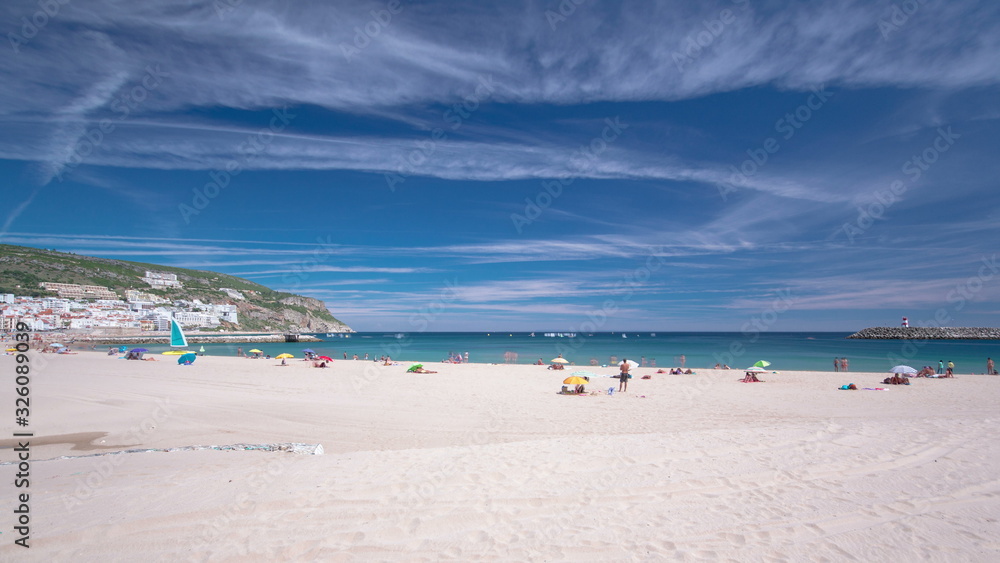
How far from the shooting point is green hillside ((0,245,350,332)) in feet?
300

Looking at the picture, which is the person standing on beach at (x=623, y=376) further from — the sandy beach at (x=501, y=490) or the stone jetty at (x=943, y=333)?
the stone jetty at (x=943, y=333)

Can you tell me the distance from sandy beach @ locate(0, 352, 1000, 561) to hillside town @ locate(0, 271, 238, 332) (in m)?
85.5

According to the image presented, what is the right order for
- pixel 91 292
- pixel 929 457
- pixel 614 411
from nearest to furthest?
1. pixel 929 457
2. pixel 614 411
3. pixel 91 292

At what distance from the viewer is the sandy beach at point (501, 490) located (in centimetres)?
418

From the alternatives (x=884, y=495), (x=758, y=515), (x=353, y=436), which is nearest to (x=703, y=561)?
(x=758, y=515)

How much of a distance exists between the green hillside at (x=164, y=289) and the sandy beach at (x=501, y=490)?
108293mm

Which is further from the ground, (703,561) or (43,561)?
(703,561)

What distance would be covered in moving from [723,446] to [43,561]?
28.1 ft

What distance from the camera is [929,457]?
6977 mm

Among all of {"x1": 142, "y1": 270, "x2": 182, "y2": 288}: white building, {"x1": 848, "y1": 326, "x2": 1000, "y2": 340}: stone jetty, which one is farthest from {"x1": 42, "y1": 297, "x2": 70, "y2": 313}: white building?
{"x1": 848, "y1": 326, "x2": 1000, "y2": 340}: stone jetty

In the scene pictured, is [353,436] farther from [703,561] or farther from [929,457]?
[929,457]

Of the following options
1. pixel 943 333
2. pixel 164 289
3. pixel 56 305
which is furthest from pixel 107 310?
pixel 943 333

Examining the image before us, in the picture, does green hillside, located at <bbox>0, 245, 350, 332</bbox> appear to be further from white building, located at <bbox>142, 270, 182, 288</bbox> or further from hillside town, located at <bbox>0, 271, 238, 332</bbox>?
hillside town, located at <bbox>0, 271, 238, 332</bbox>

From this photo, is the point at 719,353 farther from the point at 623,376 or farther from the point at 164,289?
the point at 164,289
